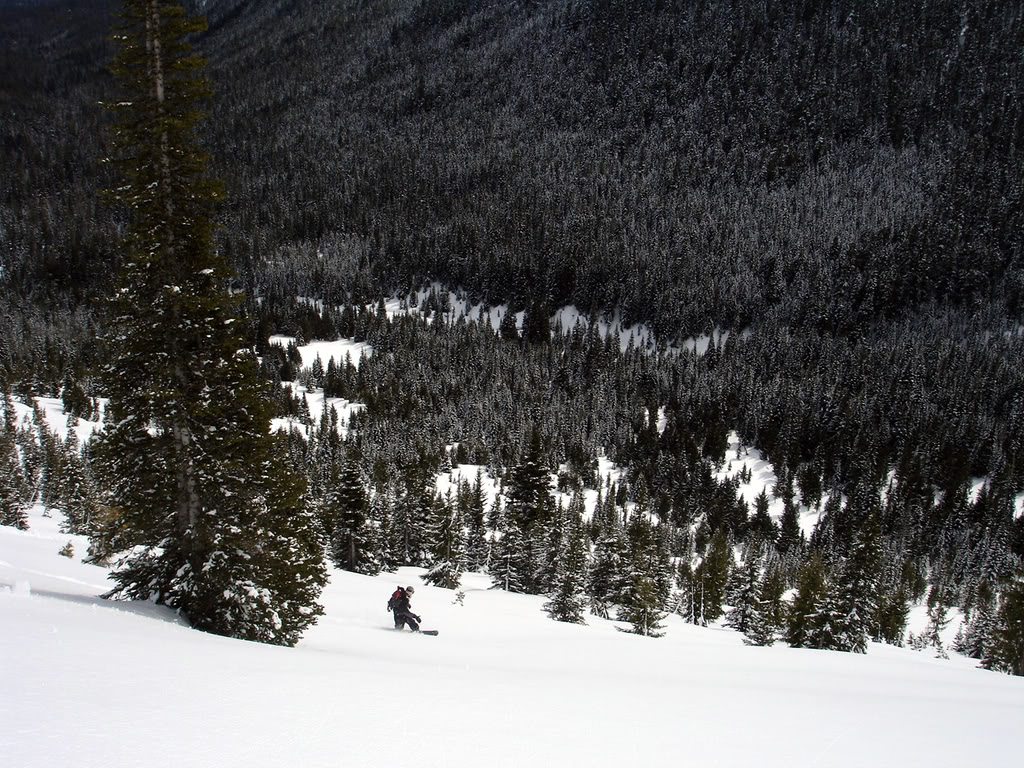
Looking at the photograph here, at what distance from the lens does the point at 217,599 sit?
12.9m

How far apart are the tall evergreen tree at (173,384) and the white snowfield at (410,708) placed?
5.19 ft

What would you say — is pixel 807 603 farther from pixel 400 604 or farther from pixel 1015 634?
pixel 400 604

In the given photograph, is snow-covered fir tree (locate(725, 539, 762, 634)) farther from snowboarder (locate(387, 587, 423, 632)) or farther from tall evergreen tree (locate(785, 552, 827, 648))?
snowboarder (locate(387, 587, 423, 632))

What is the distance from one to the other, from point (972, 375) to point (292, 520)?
184m

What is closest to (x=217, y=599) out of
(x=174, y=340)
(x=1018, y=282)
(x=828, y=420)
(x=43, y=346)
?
(x=174, y=340)

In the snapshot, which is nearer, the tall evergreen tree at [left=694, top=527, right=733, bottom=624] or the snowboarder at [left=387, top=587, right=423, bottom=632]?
the snowboarder at [left=387, top=587, right=423, bottom=632]

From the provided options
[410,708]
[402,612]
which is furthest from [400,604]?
[410,708]

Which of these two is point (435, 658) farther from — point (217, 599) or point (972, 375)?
point (972, 375)

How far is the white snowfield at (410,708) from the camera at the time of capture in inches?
205

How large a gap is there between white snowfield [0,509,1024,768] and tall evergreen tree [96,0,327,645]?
1.58 metres

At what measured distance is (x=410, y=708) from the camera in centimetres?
727

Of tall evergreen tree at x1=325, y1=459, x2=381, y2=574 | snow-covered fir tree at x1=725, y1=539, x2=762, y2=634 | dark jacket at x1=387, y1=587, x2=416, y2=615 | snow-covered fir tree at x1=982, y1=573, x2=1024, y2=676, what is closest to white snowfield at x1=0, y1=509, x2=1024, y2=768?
→ dark jacket at x1=387, y1=587, x2=416, y2=615

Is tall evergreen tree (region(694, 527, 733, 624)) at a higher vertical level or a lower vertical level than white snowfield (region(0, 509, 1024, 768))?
lower

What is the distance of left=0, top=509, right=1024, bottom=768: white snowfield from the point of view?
17.1 feet
